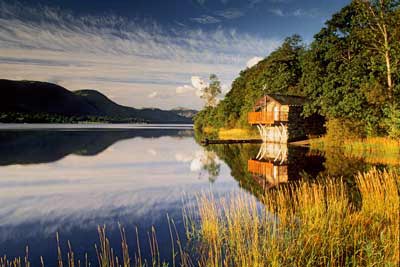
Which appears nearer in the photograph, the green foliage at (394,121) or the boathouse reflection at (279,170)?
the boathouse reflection at (279,170)

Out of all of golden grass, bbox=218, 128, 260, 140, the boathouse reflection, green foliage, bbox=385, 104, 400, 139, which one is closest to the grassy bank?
the boathouse reflection

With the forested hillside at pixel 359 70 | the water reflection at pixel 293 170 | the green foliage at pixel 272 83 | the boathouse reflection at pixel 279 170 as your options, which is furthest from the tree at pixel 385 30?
the green foliage at pixel 272 83

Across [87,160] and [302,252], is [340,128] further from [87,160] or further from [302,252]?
[302,252]

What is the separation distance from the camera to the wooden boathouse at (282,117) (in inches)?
1613

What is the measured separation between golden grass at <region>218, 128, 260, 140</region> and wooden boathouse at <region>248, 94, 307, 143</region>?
10.9 m

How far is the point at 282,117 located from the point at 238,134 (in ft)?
71.7

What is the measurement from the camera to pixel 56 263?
7816 millimetres

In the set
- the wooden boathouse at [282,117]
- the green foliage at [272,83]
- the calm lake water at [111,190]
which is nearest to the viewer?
the calm lake water at [111,190]

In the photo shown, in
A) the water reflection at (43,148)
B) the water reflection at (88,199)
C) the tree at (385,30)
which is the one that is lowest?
the water reflection at (88,199)

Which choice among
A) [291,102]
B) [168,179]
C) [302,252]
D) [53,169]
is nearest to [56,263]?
[302,252]

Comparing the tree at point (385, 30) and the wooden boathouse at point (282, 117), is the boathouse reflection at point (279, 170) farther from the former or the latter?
the wooden boathouse at point (282, 117)

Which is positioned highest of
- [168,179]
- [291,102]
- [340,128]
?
[291,102]

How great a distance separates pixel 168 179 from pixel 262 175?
5.84 m

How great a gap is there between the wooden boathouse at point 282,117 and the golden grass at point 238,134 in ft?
35.8
